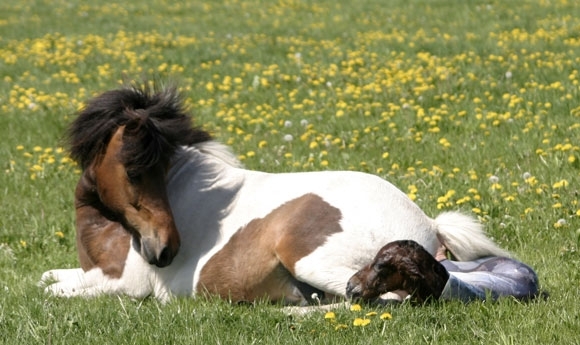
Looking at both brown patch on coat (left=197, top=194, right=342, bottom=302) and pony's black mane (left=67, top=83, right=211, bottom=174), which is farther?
pony's black mane (left=67, top=83, right=211, bottom=174)

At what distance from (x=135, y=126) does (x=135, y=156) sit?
0.75 feet

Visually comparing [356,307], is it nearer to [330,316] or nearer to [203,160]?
[330,316]

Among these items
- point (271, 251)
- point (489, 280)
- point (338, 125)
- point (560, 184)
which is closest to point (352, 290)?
point (271, 251)

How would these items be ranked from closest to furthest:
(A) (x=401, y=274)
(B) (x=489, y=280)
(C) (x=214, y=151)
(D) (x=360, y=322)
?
(D) (x=360, y=322) < (A) (x=401, y=274) < (B) (x=489, y=280) < (C) (x=214, y=151)

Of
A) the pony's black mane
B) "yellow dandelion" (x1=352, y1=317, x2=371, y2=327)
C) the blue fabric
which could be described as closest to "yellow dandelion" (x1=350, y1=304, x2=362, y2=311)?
"yellow dandelion" (x1=352, y1=317, x2=371, y2=327)

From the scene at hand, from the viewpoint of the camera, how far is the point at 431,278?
17.7 feet

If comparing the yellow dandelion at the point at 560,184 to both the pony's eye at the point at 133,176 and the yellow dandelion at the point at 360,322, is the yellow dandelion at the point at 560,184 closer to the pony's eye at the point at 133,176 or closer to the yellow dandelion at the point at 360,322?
the yellow dandelion at the point at 360,322

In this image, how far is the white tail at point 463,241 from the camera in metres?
6.14

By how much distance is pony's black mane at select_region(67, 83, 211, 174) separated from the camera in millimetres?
6109

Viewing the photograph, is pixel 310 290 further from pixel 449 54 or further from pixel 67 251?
pixel 449 54

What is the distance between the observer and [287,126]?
37.3ft

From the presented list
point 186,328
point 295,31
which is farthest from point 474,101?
point 295,31

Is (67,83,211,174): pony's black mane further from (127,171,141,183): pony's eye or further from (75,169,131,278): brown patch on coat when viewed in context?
(75,169,131,278): brown patch on coat

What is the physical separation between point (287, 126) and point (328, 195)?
534 centimetres
